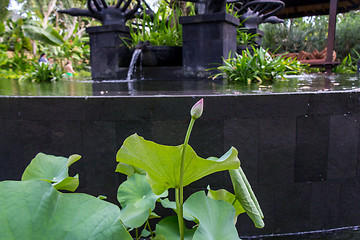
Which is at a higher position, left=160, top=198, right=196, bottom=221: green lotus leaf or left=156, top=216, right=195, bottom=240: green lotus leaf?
left=160, top=198, right=196, bottom=221: green lotus leaf

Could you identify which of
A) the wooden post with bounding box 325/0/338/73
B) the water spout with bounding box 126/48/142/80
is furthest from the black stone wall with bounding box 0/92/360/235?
the wooden post with bounding box 325/0/338/73

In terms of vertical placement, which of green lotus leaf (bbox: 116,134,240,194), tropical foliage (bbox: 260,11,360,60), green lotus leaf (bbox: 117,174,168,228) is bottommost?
green lotus leaf (bbox: 117,174,168,228)

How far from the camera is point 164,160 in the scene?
85 cm

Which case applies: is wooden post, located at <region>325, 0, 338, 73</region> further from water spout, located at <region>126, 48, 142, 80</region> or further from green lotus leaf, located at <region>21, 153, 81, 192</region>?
green lotus leaf, located at <region>21, 153, 81, 192</region>

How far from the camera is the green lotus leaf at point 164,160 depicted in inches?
32.9

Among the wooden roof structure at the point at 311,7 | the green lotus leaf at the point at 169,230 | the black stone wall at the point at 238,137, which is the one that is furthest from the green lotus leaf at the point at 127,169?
the wooden roof structure at the point at 311,7

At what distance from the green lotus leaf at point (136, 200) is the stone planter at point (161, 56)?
16.9 ft

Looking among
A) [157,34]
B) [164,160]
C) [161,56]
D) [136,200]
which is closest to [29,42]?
[157,34]

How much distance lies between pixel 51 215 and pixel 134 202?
1.35ft

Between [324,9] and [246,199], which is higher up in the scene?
[324,9]

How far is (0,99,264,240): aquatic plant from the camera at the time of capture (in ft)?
2.31

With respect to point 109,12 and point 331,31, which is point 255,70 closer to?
point 109,12

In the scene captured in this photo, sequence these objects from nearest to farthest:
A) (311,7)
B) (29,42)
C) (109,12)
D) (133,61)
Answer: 1. (133,61)
2. (109,12)
3. (311,7)
4. (29,42)

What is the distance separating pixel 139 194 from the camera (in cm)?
114
